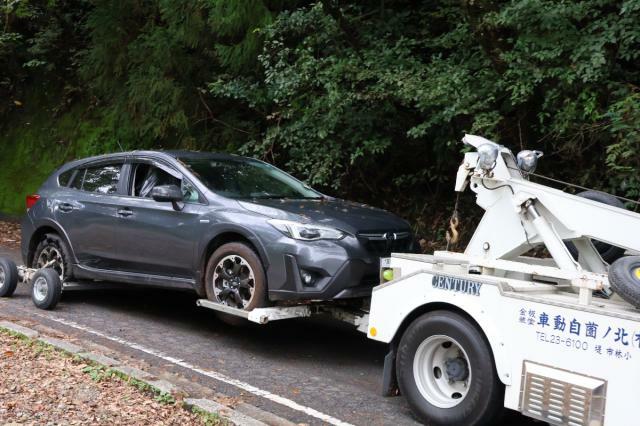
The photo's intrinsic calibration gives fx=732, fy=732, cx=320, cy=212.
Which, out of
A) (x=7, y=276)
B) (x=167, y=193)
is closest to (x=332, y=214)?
(x=167, y=193)

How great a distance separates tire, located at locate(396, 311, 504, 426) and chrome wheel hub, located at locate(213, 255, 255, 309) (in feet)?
6.29

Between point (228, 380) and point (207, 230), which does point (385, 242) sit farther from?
point (228, 380)

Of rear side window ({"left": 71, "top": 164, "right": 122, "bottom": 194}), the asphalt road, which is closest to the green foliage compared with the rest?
the asphalt road

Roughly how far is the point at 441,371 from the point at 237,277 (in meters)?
2.42

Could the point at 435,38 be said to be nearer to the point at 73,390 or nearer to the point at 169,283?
the point at 169,283

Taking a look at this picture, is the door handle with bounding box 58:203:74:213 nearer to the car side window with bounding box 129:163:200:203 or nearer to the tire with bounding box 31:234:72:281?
the tire with bounding box 31:234:72:281

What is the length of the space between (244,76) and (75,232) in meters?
4.70

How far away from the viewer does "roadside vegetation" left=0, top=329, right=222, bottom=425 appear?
5000 mm

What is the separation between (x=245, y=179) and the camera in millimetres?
8141

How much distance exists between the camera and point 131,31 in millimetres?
14922

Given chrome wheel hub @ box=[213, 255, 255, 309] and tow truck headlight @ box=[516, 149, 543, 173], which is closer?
tow truck headlight @ box=[516, 149, 543, 173]

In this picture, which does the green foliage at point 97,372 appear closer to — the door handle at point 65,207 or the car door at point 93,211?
the car door at point 93,211

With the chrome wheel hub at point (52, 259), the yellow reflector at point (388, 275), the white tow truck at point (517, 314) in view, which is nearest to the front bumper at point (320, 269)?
the white tow truck at point (517, 314)

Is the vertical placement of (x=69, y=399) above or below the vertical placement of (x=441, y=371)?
below
